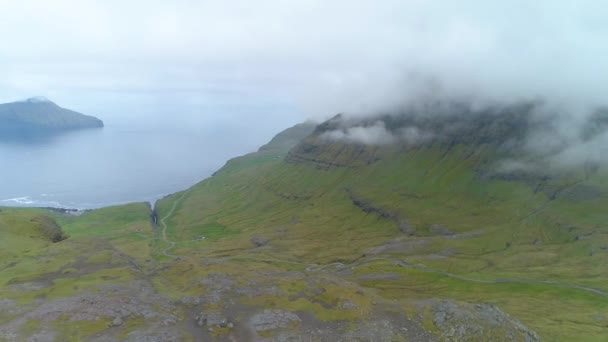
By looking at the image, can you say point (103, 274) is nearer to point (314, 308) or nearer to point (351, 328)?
point (314, 308)

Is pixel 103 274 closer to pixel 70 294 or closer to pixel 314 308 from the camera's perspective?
pixel 70 294

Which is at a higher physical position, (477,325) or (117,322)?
(477,325)

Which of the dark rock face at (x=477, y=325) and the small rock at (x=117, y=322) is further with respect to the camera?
the small rock at (x=117, y=322)

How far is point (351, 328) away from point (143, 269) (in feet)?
314

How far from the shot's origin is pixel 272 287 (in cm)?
13012

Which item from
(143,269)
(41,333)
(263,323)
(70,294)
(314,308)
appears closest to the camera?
(41,333)

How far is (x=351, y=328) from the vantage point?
349 feet

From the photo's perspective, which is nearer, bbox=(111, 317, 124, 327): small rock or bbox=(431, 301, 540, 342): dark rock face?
bbox=(431, 301, 540, 342): dark rock face

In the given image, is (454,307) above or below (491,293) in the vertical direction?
above

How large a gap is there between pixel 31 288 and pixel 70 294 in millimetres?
17344

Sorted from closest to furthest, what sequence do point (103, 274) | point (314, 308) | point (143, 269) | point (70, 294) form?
1. point (314, 308)
2. point (70, 294)
3. point (103, 274)
4. point (143, 269)

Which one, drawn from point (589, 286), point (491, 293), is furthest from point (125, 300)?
point (589, 286)

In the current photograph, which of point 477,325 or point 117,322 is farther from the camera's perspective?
point 117,322

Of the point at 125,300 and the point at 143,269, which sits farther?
the point at 143,269
